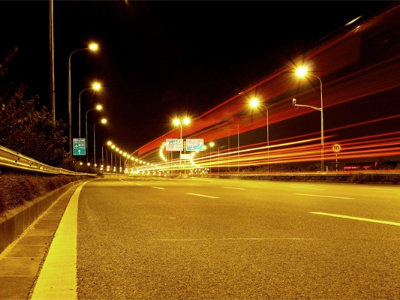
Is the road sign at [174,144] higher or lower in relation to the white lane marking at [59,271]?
higher

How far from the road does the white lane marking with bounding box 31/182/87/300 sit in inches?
3.7

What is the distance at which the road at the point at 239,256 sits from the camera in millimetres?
3580

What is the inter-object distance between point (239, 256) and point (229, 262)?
30 cm

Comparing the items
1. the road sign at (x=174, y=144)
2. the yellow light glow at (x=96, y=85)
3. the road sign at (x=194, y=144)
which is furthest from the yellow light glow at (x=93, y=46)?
the road sign at (x=194, y=144)

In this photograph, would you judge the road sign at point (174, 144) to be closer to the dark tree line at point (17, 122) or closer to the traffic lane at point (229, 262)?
the dark tree line at point (17, 122)

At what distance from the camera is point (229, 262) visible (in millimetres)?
4543

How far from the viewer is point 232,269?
4.25 metres

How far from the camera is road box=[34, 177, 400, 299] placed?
3580 mm

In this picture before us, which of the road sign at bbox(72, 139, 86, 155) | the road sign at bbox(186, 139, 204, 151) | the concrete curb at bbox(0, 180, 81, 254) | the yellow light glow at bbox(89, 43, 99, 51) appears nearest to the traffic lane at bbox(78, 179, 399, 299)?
the concrete curb at bbox(0, 180, 81, 254)

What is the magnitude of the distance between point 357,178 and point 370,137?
104 feet

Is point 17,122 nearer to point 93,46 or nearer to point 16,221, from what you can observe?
point 16,221

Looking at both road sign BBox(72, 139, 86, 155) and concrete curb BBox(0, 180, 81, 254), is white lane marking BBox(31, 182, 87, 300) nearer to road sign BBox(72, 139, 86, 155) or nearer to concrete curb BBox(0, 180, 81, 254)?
concrete curb BBox(0, 180, 81, 254)

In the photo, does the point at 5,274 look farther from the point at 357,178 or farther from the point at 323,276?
the point at 357,178

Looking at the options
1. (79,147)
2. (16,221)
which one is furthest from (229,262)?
(79,147)
